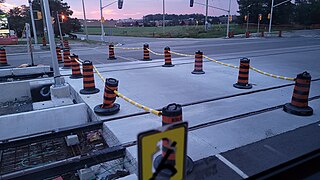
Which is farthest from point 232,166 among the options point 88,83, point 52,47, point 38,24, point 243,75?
point 38,24

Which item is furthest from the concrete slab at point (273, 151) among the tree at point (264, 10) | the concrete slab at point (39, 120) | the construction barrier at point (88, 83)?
the tree at point (264, 10)

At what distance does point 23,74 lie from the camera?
37.2ft

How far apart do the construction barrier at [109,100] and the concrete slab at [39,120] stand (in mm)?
966

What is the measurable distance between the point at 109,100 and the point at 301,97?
4428 mm

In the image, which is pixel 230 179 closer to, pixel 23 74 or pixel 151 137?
pixel 151 137

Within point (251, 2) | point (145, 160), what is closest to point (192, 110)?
point (145, 160)

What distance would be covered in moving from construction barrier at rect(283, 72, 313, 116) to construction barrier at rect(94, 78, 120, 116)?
4.06 meters

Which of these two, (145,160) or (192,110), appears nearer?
(145,160)

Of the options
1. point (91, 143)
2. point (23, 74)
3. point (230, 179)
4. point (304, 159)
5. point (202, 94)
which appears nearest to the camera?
point (304, 159)

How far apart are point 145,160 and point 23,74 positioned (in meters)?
11.8

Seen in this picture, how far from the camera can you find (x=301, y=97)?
5461 millimetres

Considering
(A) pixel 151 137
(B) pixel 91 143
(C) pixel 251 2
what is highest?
(C) pixel 251 2

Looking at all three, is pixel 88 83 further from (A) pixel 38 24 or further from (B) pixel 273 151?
(A) pixel 38 24

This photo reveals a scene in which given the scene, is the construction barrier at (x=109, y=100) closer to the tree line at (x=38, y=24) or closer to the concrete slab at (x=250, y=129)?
the concrete slab at (x=250, y=129)
